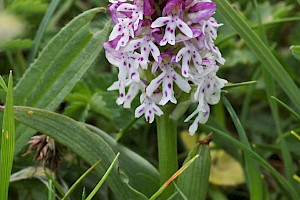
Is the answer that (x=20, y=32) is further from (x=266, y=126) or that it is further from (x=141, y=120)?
(x=266, y=126)

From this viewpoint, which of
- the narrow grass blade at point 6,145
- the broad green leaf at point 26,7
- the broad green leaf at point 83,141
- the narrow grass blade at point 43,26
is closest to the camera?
the narrow grass blade at point 6,145

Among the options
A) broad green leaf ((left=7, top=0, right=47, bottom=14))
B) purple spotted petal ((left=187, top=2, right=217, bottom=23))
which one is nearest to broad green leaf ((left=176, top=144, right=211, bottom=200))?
purple spotted petal ((left=187, top=2, right=217, bottom=23))

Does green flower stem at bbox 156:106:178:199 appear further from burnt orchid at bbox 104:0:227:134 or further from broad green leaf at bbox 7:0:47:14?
broad green leaf at bbox 7:0:47:14

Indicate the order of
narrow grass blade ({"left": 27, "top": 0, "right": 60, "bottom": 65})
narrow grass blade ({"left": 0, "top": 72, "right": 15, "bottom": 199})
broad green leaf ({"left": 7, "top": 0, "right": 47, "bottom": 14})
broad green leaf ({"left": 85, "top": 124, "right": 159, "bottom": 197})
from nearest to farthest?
narrow grass blade ({"left": 0, "top": 72, "right": 15, "bottom": 199}) < broad green leaf ({"left": 85, "top": 124, "right": 159, "bottom": 197}) < narrow grass blade ({"left": 27, "top": 0, "right": 60, "bottom": 65}) < broad green leaf ({"left": 7, "top": 0, "right": 47, "bottom": 14})

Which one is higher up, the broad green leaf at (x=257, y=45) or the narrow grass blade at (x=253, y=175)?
the broad green leaf at (x=257, y=45)

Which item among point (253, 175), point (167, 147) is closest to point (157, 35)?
point (167, 147)

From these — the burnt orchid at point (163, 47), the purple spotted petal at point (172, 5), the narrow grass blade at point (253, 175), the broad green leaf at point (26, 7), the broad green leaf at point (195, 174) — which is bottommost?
the narrow grass blade at point (253, 175)

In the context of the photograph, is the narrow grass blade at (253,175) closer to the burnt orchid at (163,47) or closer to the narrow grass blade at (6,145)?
the burnt orchid at (163,47)

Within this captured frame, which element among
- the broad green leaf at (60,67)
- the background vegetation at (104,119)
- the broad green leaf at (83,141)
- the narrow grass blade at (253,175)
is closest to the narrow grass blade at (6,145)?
the background vegetation at (104,119)
